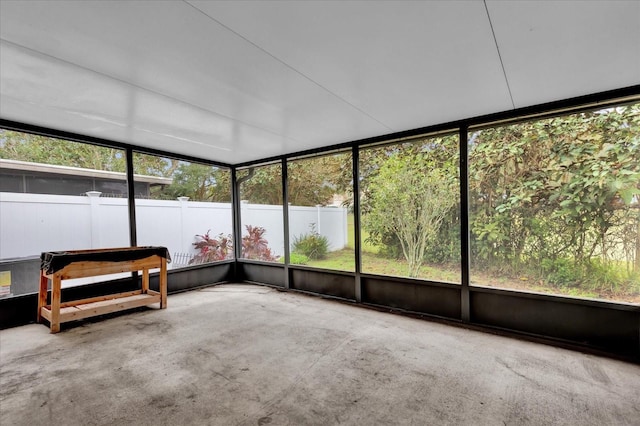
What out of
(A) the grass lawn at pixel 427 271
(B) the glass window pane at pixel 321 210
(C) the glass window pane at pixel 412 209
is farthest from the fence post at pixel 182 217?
(C) the glass window pane at pixel 412 209

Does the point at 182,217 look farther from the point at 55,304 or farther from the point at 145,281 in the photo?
the point at 55,304

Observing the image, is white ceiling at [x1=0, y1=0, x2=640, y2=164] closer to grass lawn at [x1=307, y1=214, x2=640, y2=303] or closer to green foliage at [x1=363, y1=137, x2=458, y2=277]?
green foliage at [x1=363, y1=137, x2=458, y2=277]

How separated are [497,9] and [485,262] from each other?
8.70ft

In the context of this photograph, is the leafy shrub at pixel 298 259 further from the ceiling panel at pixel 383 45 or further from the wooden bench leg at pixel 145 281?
the ceiling panel at pixel 383 45

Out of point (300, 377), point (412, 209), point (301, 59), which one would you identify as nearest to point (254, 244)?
point (412, 209)

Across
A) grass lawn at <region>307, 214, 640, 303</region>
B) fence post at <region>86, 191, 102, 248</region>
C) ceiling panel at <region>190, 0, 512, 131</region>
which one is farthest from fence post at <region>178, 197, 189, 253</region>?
ceiling panel at <region>190, 0, 512, 131</region>

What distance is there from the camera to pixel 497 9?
159 centimetres

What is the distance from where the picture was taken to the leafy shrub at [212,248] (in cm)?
554

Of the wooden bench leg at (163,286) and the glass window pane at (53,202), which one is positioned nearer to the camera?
the glass window pane at (53,202)

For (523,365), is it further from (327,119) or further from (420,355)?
(327,119)

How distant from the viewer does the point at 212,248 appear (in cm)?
573

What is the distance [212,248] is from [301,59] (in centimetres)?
453

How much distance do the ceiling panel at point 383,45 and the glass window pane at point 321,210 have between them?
206 cm

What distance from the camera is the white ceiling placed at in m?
1.61
